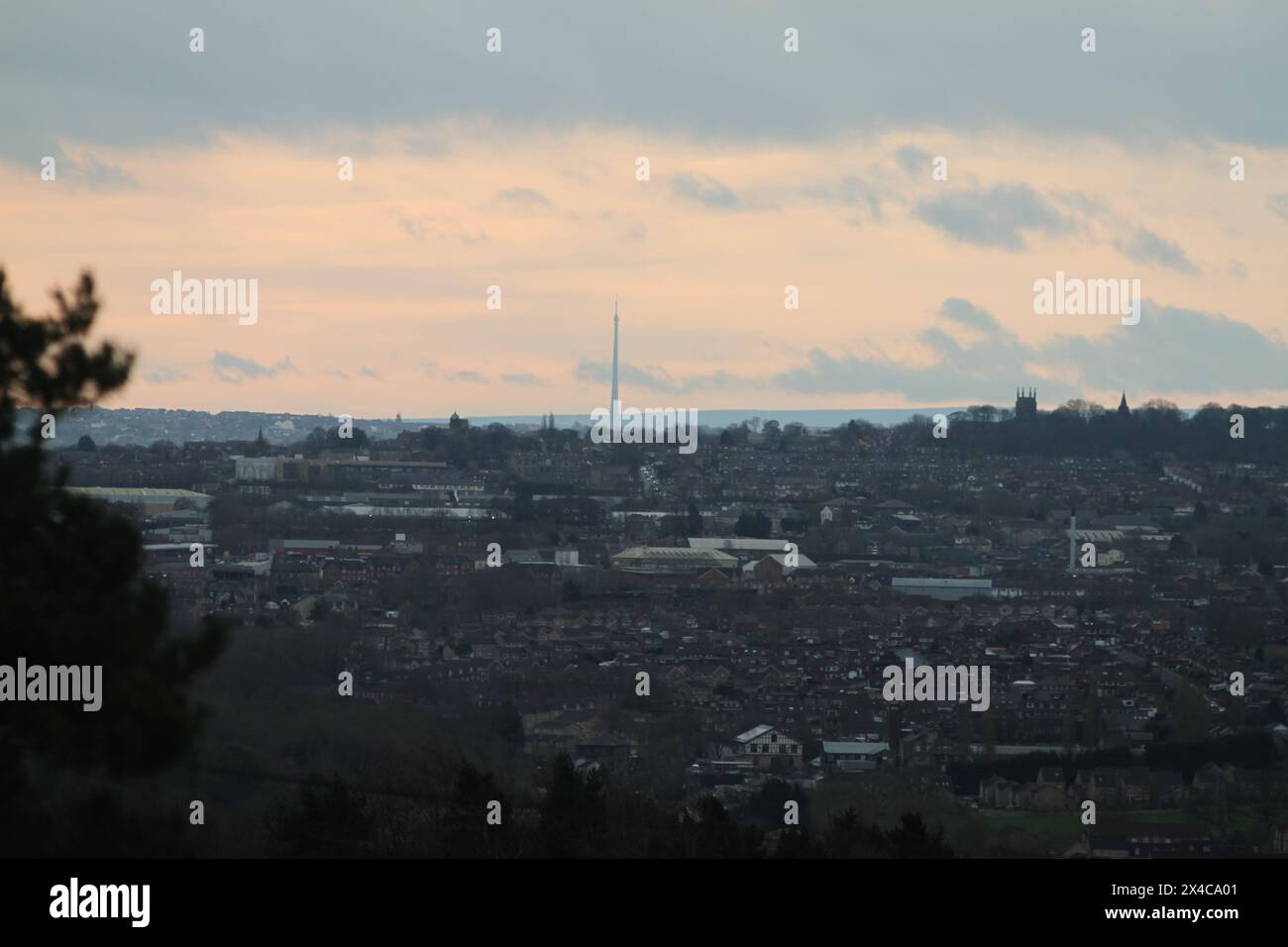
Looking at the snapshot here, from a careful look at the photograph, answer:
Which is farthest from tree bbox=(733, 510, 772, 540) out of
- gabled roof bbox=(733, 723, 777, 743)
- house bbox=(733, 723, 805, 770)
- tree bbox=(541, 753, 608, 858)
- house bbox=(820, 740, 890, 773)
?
tree bbox=(541, 753, 608, 858)

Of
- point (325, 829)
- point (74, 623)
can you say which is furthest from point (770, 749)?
point (74, 623)

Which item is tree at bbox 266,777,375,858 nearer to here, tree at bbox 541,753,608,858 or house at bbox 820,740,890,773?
tree at bbox 541,753,608,858

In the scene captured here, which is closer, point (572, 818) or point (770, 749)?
point (572, 818)

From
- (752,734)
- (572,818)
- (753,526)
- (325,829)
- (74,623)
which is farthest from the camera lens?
(753,526)

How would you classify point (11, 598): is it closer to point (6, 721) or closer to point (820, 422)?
point (6, 721)

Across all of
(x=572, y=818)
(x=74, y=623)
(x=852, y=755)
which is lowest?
(x=852, y=755)

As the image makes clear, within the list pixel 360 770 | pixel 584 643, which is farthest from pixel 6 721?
pixel 584 643

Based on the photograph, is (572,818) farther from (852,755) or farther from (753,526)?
(753,526)

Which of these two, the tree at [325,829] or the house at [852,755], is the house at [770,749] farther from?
the tree at [325,829]
